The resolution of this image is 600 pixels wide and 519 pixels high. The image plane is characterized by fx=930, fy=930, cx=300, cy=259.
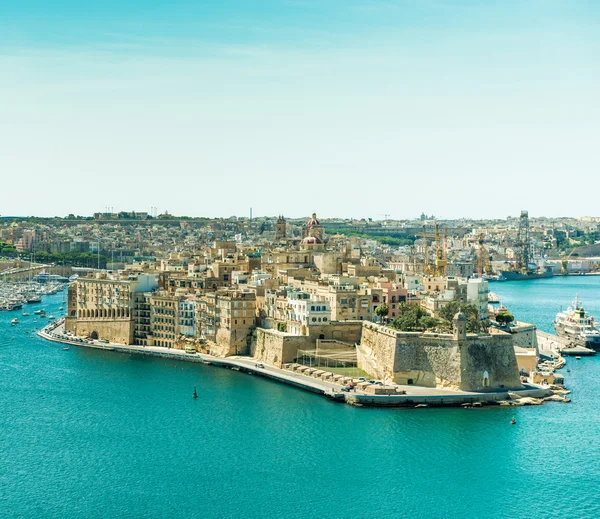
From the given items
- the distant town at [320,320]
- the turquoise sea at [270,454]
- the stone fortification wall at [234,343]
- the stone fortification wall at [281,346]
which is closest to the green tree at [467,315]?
the distant town at [320,320]

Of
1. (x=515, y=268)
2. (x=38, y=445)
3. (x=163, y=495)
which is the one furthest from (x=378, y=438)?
(x=515, y=268)

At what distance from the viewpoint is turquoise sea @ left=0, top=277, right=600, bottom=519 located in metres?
21.2

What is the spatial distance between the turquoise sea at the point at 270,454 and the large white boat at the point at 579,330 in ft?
29.4

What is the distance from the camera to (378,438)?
25.7 metres

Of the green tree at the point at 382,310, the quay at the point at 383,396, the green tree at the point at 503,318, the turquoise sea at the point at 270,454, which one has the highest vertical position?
the green tree at the point at 382,310

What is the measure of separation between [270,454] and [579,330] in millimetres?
22855

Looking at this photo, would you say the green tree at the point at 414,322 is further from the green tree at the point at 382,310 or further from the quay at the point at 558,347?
the quay at the point at 558,347

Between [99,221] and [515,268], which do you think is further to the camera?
[99,221]

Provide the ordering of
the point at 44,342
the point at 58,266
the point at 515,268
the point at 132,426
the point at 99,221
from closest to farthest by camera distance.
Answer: the point at 132,426, the point at 44,342, the point at 58,266, the point at 515,268, the point at 99,221

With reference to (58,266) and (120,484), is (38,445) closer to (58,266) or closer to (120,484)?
(120,484)

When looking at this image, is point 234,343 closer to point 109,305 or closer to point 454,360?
point 109,305

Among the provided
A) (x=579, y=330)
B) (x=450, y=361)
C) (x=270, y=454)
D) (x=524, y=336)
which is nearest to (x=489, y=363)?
(x=450, y=361)

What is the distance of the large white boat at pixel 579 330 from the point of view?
42.5 metres

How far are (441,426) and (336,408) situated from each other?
11.5ft
